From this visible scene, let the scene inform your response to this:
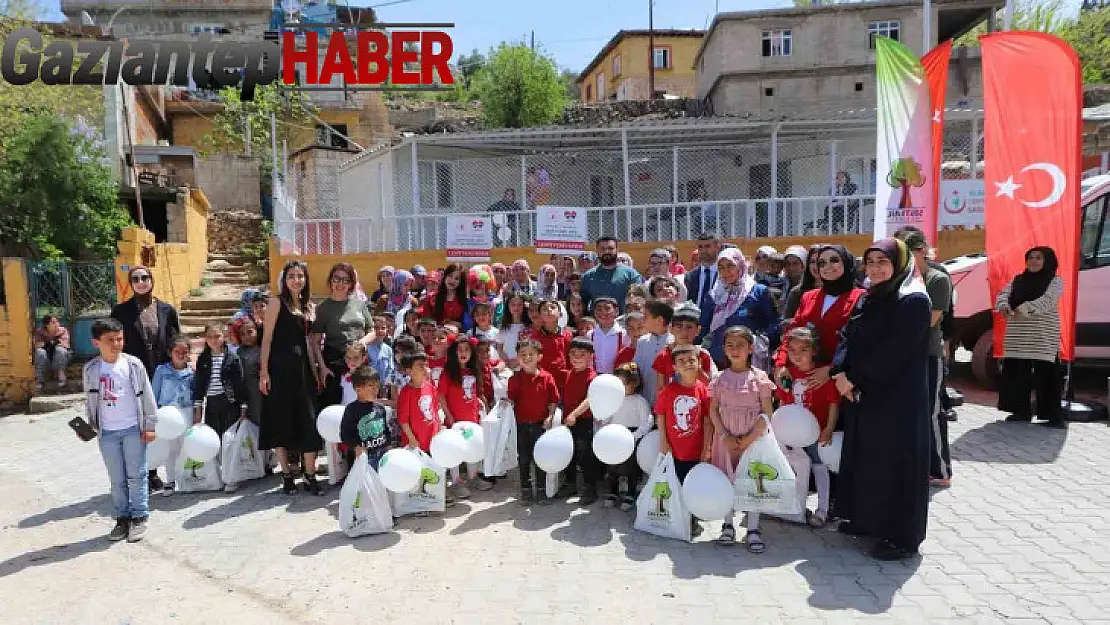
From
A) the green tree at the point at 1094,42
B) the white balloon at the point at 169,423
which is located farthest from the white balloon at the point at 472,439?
the green tree at the point at 1094,42

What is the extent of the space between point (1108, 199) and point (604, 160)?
34.1ft

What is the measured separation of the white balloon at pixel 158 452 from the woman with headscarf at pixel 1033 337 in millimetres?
7174

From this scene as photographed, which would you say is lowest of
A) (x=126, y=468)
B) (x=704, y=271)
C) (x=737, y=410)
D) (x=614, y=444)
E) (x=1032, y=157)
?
(x=126, y=468)

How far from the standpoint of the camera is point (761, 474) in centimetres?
390

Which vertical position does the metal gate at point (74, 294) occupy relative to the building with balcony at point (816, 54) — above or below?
below

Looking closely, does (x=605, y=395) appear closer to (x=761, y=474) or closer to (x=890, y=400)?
(x=761, y=474)

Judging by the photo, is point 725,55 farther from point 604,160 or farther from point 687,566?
point 687,566

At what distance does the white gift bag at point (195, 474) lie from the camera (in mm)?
5375

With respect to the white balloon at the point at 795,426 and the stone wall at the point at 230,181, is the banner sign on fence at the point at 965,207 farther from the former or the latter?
the stone wall at the point at 230,181

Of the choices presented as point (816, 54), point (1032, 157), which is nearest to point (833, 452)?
point (1032, 157)

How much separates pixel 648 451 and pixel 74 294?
947 centimetres

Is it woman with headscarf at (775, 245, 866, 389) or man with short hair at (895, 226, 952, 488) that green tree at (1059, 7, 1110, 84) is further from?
woman with headscarf at (775, 245, 866, 389)

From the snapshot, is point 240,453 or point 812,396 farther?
point 240,453

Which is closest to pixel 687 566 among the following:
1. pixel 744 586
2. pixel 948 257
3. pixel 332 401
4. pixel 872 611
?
pixel 744 586
